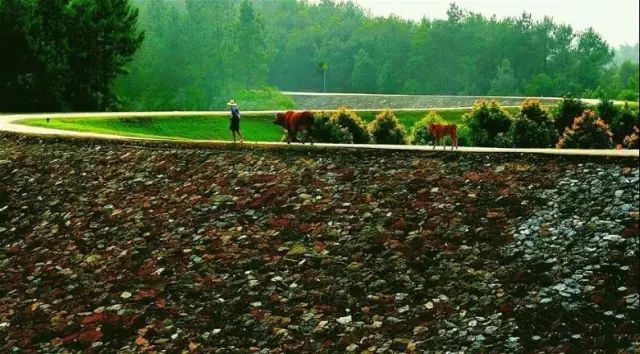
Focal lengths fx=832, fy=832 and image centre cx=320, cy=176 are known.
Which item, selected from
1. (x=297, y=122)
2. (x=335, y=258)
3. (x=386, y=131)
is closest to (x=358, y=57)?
(x=386, y=131)

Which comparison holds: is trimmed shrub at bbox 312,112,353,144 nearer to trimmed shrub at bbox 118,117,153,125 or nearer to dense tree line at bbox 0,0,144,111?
trimmed shrub at bbox 118,117,153,125

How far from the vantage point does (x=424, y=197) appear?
1744 centimetres

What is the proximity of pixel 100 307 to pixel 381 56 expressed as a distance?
8324 cm

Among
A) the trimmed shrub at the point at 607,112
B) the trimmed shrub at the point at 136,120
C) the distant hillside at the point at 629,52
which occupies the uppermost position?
the distant hillside at the point at 629,52

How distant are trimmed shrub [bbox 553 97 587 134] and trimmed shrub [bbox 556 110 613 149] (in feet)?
14.4

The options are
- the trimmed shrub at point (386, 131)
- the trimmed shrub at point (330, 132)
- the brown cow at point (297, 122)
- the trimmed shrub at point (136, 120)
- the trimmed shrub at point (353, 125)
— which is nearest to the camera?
the brown cow at point (297, 122)

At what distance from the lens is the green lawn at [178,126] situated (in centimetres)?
3397

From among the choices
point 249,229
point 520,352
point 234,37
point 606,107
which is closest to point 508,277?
point 520,352

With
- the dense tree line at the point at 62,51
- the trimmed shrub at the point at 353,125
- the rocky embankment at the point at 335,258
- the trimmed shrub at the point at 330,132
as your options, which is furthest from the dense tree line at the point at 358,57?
the rocky embankment at the point at 335,258

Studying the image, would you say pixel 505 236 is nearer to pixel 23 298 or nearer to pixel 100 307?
pixel 100 307

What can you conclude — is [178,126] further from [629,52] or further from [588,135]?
[629,52]

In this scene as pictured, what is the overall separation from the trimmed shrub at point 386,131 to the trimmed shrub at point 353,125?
0.70m

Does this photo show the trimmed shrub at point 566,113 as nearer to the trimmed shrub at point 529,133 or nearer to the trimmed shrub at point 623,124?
the trimmed shrub at point 623,124

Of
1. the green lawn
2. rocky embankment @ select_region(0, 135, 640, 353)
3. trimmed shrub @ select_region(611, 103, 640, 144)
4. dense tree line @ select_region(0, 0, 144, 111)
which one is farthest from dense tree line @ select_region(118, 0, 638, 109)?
rocky embankment @ select_region(0, 135, 640, 353)
